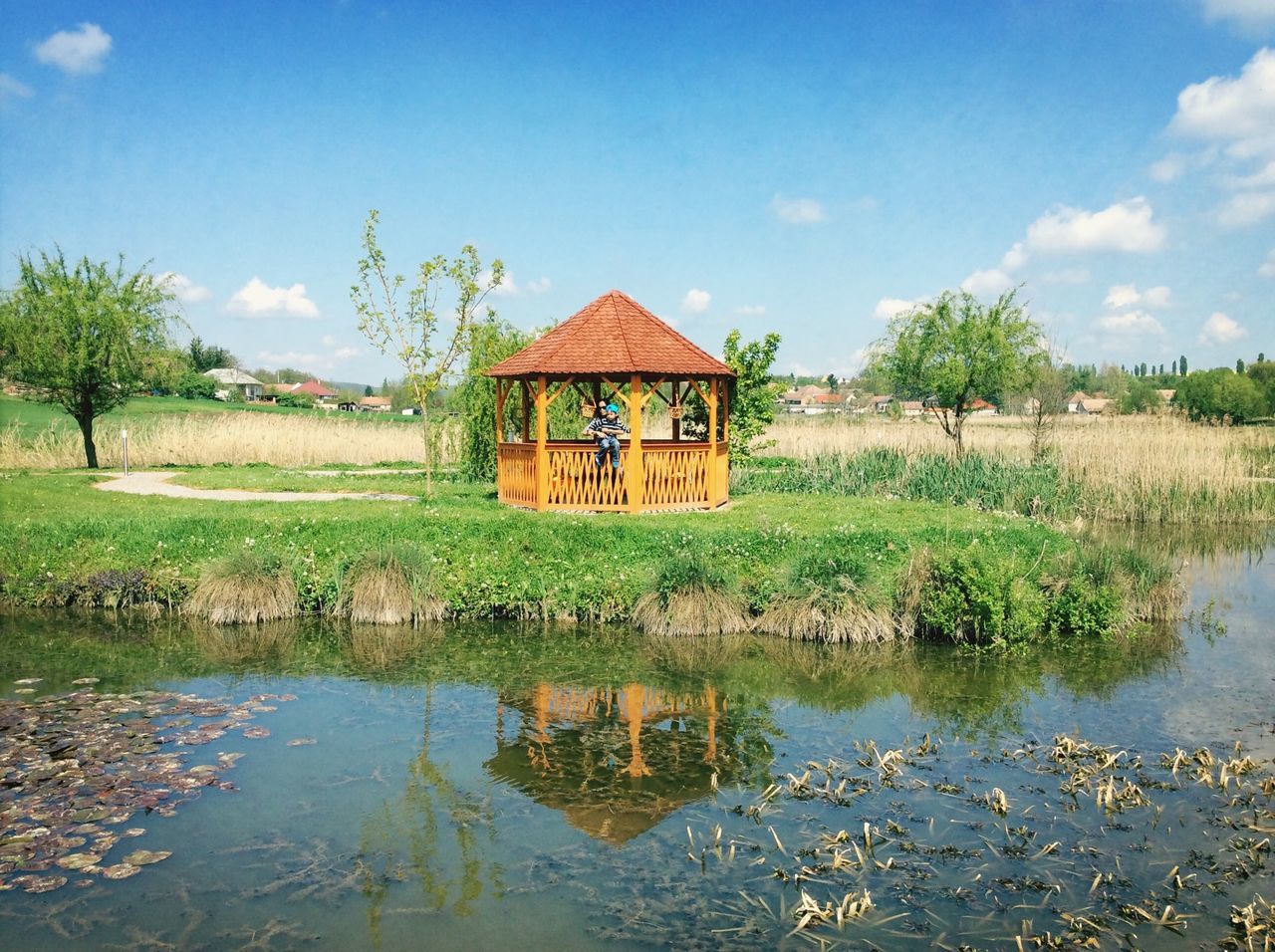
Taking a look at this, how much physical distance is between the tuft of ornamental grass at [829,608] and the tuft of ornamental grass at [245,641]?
5.76 m

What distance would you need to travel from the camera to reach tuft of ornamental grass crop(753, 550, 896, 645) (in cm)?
1225

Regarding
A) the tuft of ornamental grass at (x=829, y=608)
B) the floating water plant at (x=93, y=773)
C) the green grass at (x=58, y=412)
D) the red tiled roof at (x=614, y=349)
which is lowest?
the floating water plant at (x=93, y=773)

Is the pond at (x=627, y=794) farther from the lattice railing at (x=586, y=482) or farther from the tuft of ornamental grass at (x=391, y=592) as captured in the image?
the lattice railing at (x=586, y=482)

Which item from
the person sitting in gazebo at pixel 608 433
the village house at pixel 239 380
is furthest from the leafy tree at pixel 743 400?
the village house at pixel 239 380

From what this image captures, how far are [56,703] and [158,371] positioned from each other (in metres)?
18.5

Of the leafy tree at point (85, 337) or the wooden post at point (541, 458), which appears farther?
the leafy tree at point (85, 337)

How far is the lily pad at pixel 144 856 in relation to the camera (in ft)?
21.5

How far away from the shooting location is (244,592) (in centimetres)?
1297

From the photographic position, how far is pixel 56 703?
9672 mm

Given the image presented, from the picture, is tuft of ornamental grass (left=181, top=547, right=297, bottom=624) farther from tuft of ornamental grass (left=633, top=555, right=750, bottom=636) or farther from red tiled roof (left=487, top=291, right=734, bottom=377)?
red tiled roof (left=487, top=291, right=734, bottom=377)

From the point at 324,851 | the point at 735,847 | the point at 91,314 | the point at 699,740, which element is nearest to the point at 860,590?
the point at 699,740

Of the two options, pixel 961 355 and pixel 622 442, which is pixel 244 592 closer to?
pixel 622 442

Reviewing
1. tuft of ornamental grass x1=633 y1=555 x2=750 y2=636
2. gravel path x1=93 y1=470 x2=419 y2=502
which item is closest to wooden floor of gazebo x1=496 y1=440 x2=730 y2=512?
gravel path x1=93 y1=470 x2=419 y2=502

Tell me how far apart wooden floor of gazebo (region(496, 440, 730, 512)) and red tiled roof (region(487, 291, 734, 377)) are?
141 centimetres
